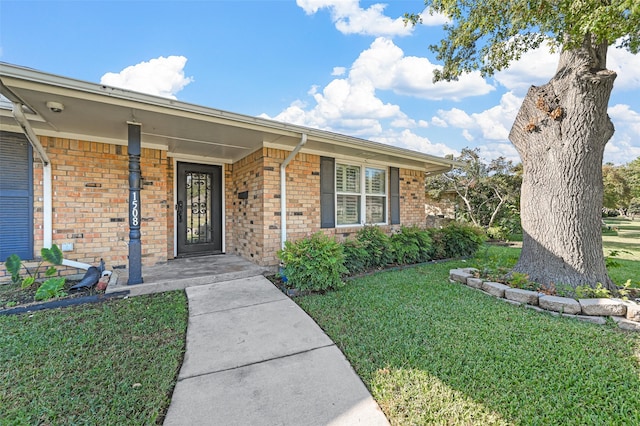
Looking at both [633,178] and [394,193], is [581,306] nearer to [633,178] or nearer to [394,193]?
[394,193]

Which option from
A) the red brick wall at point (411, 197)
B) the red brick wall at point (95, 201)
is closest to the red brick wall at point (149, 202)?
the red brick wall at point (95, 201)

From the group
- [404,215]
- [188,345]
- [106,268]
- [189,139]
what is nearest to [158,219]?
[106,268]

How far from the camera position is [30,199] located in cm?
398

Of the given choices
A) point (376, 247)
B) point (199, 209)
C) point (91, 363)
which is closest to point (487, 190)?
point (376, 247)

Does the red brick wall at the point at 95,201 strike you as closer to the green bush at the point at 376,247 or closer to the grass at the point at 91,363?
the grass at the point at 91,363

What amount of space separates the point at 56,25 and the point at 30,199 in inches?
135

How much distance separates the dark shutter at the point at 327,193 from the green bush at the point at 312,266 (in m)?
1.71

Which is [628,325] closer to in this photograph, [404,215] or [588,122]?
[588,122]

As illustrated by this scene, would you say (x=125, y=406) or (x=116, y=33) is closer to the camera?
(x=125, y=406)

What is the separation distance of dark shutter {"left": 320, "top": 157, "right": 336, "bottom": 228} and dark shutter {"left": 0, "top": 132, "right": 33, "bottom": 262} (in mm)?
4725

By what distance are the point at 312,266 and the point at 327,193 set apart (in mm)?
2302

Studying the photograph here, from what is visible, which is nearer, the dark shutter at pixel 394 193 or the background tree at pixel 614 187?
the dark shutter at pixel 394 193

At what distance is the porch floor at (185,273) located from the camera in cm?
379

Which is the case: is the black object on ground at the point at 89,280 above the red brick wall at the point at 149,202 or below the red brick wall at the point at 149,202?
below
